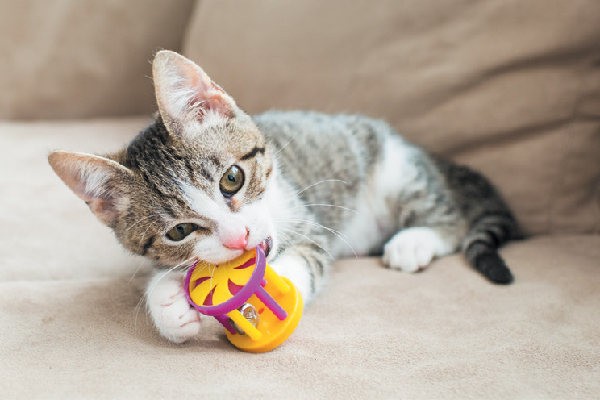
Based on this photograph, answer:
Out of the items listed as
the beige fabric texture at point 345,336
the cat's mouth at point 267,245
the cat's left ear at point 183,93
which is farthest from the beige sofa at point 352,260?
the cat's left ear at point 183,93

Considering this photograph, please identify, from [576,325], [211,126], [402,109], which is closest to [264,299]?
[211,126]

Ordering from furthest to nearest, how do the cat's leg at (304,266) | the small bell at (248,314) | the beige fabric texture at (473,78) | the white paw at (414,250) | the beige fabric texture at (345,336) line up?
the beige fabric texture at (473,78) → the white paw at (414,250) → the cat's leg at (304,266) → the small bell at (248,314) → the beige fabric texture at (345,336)

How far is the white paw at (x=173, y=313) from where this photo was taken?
91 cm

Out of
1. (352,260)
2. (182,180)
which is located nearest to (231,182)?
(182,180)

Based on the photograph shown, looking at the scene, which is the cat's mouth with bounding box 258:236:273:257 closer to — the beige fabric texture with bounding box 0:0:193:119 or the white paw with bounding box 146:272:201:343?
the white paw with bounding box 146:272:201:343

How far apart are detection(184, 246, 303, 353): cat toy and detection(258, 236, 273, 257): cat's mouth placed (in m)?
0.04

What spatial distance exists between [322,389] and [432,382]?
0.60 ft

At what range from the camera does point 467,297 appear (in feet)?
3.57

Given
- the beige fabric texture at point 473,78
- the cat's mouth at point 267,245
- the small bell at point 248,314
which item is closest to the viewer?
→ the small bell at point 248,314

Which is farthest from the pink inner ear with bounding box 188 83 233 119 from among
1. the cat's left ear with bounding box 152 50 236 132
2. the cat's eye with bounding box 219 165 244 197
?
the cat's eye with bounding box 219 165 244 197

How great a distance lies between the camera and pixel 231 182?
1.04 meters

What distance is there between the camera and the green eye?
1.01 m

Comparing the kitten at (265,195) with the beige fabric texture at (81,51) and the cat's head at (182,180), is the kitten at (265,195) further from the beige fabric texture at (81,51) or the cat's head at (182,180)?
the beige fabric texture at (81,51)

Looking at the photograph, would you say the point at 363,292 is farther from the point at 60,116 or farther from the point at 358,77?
the point at 60,116
